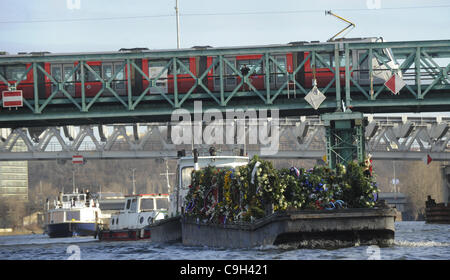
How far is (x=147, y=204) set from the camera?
47.2m

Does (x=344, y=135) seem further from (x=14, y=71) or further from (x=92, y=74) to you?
(x=14, y=71)

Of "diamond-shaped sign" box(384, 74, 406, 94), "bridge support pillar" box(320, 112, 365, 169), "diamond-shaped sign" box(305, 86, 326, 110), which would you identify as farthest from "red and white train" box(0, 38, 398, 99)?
"bridge support pillar" box(320, 112, 365, 169)

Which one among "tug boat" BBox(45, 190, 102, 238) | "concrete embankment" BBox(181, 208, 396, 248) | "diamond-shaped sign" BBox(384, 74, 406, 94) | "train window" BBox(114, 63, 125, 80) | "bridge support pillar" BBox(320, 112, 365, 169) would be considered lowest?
"tug boat" BBox(45, 190, 102, 238)

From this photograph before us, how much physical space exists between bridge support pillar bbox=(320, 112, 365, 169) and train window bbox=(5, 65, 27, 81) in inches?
638

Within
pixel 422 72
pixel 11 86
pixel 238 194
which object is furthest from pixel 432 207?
pixel 238 194

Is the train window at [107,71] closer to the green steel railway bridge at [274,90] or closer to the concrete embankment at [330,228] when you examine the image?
the green steel railway bridge at [274,90]

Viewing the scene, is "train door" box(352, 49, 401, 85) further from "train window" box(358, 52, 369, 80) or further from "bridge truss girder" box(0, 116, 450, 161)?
"bridge truss girder" box(0, 116, 450, 161)

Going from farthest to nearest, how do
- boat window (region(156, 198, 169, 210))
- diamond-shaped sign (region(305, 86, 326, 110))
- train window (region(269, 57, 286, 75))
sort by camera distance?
boat window (region(156, 198, 169, 210)) < train window (region(269, 57, 286, 75)) < diamond-shaped sign (region(305, 86, 326, 110))

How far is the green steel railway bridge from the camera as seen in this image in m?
39.5

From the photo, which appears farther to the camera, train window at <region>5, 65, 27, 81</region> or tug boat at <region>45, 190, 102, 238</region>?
tug boat at <region>45, 190, 102, 238</region>

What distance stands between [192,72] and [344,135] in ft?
28.3

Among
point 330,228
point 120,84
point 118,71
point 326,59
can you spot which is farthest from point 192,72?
point 330,228

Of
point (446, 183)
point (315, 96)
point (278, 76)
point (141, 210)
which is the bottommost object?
point (141, 210)
